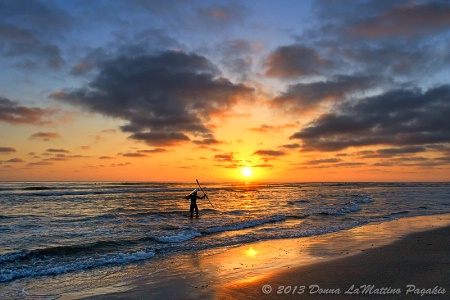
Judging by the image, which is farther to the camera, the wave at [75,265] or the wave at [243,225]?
the wave at [243,225]

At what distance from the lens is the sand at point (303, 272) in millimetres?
8031

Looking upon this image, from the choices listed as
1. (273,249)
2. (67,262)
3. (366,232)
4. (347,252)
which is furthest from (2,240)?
(366,232)

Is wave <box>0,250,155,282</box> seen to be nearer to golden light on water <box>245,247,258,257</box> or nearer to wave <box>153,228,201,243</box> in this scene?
wave <box>153,228,201,243</box>

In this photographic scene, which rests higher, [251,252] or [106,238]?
[106,238]

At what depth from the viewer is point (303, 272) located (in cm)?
1002

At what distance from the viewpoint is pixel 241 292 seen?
813 centimetres

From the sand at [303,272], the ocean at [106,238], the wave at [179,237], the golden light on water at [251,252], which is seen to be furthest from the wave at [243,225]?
the golden light on water at [251,252]

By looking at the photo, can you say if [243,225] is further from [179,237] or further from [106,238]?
[106,238]

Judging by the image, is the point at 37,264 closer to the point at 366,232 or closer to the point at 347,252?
the point at 347,252

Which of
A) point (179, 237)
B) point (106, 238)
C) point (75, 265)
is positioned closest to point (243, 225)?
point (179, 237)

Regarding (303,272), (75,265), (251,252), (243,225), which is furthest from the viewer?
(243,225)

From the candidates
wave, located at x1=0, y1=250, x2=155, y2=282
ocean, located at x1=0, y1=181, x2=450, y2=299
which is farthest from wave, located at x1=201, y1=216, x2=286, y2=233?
wave, located at x1=0, y1=250, x2=155, y2=282

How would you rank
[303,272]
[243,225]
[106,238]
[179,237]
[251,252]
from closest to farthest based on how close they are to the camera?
[303,272] → [251,252] → [106,238] → [179,237] → [243,225]

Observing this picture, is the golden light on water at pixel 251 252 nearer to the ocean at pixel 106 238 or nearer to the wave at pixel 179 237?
Result: the ocean at pixel 106 238
